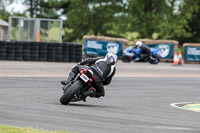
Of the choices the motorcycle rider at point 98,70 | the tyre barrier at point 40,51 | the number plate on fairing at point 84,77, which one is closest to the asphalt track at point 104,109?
the motorcycle rider at point 98,70

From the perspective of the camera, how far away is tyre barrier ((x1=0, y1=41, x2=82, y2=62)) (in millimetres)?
24125

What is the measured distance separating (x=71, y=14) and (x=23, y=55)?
32716mm

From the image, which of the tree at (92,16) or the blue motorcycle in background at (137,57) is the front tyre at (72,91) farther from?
the tree at (92,16)

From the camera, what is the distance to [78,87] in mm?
9711

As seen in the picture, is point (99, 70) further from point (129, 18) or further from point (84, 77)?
point (129, 18)

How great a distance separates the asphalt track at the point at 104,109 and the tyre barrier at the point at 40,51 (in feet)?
25.7

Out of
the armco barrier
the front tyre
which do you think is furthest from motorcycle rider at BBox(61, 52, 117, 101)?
the armco barrier

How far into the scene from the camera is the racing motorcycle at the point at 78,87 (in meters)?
9.70

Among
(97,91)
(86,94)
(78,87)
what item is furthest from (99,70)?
(78,87)

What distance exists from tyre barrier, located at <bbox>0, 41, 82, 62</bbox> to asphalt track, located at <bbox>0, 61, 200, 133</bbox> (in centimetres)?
784

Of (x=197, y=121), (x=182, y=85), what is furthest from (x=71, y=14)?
(x=197, y=121)

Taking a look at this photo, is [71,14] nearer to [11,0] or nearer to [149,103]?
[11,0]

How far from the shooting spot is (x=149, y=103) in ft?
37.7

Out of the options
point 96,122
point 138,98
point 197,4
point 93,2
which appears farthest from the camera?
point 197,4
